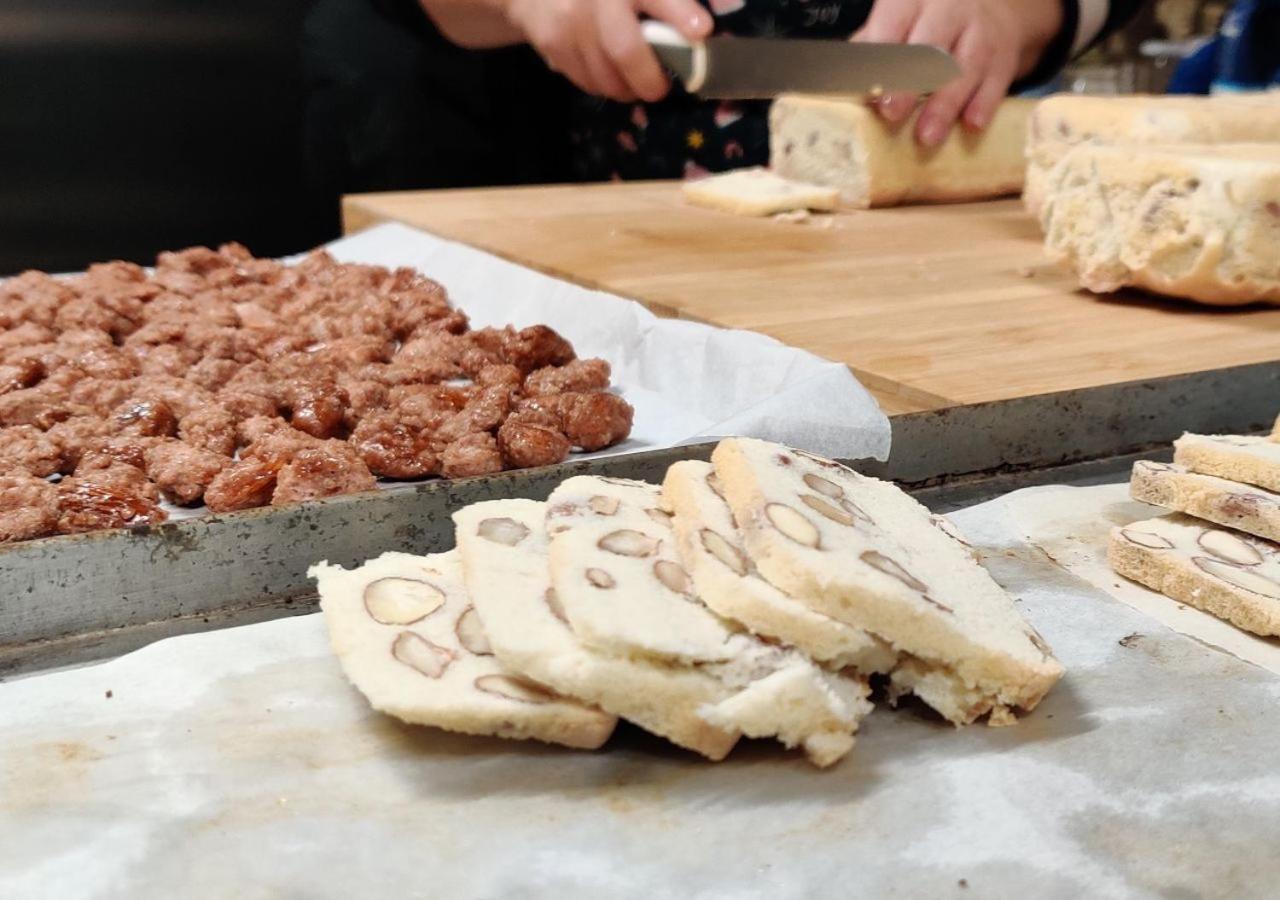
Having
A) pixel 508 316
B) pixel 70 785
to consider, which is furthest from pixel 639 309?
pixel 70 785

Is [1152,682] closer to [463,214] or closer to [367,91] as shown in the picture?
[463,214]

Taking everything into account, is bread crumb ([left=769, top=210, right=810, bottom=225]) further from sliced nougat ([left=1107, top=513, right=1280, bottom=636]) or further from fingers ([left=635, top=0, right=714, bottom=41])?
sliced nougat ([left=1107, top=513, right=1280, bottom=636])

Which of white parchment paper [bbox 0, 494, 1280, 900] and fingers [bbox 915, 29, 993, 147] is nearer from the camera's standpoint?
white parchment paper [bbox 0, 494, 1280, 900]

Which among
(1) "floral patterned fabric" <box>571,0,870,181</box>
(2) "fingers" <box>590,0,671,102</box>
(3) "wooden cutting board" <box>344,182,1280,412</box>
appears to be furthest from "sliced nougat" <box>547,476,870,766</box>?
(1) "floral patterned fabric" <box>571,0,870,181</box>

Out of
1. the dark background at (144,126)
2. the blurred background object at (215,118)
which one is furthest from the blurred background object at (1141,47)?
the dark background at (144,126)

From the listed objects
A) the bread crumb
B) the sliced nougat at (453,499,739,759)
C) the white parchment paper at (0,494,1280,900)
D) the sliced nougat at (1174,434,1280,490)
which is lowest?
the white parchment paper at (0,494,1280,900)

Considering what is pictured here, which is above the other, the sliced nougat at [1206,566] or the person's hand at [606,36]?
the person's hand at [606,36]

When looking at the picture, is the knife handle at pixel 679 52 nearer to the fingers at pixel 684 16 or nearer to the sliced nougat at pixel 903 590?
the fingers at pixel 684 16
